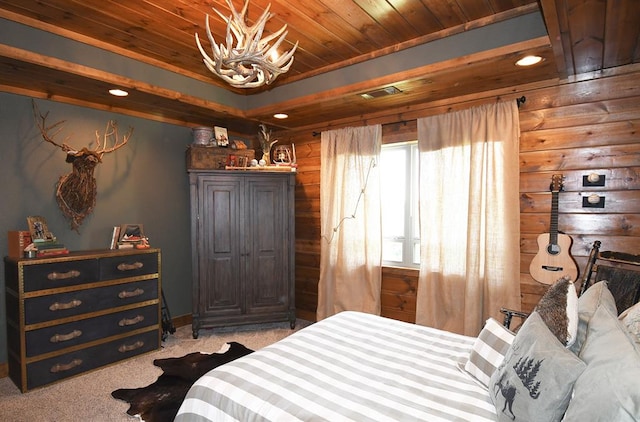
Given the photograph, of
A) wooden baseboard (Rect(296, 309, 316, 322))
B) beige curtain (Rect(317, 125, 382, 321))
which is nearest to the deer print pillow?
beige curtain (Rect(317, 125, 382, 321))

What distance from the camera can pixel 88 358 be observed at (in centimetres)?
279

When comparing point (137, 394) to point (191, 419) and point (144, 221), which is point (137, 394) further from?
point (144, 221)

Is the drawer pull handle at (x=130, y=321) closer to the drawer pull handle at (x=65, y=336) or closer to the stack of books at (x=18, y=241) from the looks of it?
the drawer pull handle at (x=65, y=336)

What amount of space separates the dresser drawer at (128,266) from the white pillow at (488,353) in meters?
2.78

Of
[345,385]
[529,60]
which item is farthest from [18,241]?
[529,60]

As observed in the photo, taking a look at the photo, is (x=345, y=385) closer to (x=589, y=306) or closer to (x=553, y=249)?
(x=589, y=306)

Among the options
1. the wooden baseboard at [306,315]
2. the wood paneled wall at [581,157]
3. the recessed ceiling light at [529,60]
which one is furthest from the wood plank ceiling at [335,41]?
the wooden baseboard at [306,315]

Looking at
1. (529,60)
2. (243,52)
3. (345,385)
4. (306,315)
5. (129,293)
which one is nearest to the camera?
(345,385)

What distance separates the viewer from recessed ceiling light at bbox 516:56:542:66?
2.32 metres

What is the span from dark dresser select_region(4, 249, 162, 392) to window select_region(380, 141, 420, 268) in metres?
2.35

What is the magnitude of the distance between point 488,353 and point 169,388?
2.25 metres

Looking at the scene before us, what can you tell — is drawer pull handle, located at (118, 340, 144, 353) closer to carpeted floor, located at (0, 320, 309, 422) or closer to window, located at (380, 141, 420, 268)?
carpeted floor, located at (0, 320, 309, 422)

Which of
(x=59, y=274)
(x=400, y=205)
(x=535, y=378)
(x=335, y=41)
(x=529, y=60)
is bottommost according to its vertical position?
(x=535, y=378)

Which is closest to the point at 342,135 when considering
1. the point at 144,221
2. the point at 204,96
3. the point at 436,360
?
the point at 204,96
